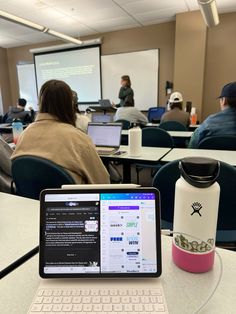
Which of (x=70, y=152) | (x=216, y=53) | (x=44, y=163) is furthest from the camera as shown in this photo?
(x=216, y=53)

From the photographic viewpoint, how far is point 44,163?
1.21 m

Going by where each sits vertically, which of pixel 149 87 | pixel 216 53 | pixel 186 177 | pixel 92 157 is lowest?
pixel 92 157

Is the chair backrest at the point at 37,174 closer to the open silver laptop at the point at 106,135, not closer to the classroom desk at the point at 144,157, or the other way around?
the classroom desk at the point at 144,157

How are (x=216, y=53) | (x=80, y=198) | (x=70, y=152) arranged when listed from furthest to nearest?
1. (x=216, y=53)
2. (x=70, y=152)
3. (x=80, y=198)

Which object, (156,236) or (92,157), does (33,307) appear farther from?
(92,157)

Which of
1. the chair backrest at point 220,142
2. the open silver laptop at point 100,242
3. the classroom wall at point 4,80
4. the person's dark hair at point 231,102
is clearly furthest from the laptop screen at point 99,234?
the classroom wall at point 4,80

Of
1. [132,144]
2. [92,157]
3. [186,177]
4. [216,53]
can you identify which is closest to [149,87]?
[216,53]

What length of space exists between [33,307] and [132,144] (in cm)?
158

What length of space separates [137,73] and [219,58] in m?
1.73

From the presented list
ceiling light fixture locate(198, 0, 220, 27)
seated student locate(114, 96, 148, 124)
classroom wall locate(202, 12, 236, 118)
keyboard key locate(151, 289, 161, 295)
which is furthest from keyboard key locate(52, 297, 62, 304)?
classroom wall locate(202, 12, 236, 118)

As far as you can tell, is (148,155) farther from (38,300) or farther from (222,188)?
(38,300)

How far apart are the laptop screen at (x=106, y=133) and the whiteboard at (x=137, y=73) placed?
11.8 ft

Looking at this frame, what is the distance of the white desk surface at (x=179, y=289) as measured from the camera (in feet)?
1.78

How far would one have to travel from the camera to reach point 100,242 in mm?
621
